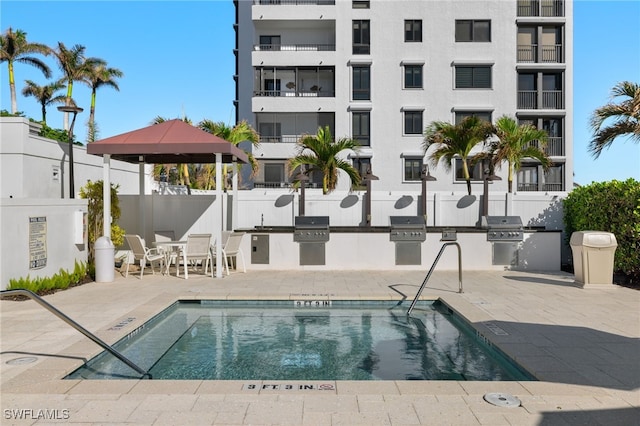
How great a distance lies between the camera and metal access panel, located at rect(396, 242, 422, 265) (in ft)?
43.0

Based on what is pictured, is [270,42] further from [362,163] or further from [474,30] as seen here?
[474,30]

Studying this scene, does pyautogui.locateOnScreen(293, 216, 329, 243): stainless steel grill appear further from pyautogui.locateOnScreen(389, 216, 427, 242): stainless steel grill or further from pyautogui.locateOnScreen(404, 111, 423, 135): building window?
pyautogui.locateOnScreen(404, 111, 423, 135): building window

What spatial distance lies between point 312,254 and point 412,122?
1838 cm

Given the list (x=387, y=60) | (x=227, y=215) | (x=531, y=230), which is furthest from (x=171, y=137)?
(x=387, y=60)

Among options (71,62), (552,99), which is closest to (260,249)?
(552,99)

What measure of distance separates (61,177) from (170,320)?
26.6 ft

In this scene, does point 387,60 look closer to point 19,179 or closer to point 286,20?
point 286,20

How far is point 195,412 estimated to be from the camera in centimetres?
387

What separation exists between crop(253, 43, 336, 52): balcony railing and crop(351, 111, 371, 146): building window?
15.2 ft

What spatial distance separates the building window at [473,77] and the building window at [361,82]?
5.28 m

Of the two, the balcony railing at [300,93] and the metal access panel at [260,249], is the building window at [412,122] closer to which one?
the balcony railing at [300,93]

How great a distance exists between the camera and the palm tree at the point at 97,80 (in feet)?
139

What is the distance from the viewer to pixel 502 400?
4.14m

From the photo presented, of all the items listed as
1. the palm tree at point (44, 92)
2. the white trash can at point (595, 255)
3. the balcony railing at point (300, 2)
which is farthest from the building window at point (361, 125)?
the palm tree at point (44, 92)
